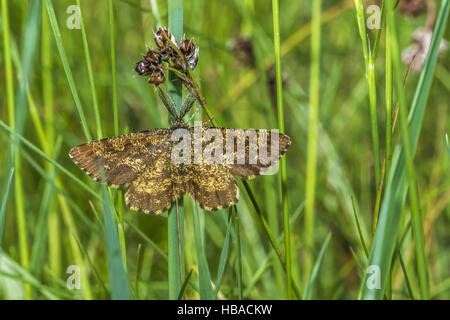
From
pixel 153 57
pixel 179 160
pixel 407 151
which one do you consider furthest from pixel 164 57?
pixel 407 151

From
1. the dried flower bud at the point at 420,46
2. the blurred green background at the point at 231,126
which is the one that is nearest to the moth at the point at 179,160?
the blurred green background at the point at 231,126

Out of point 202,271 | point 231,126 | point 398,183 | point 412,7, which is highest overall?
point 412,7

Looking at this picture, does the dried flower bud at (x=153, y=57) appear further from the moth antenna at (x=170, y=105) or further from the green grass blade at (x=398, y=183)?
the green grass blade at (x=398, y=183)

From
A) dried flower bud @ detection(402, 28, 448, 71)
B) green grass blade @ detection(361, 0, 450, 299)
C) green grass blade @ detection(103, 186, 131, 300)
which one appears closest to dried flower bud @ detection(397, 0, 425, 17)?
dried flower bud @ detection(402, 28, 448, 71)

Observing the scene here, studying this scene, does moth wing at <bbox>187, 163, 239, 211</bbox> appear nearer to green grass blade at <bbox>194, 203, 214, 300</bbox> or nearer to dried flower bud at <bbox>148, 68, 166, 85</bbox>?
green grass blade at <bbox>194, 203, 214, 300</bbox>

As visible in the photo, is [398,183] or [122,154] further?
[122,154]

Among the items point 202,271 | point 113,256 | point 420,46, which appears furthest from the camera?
point 420,46

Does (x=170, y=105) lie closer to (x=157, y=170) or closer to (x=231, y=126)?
(x=157, y=170)
